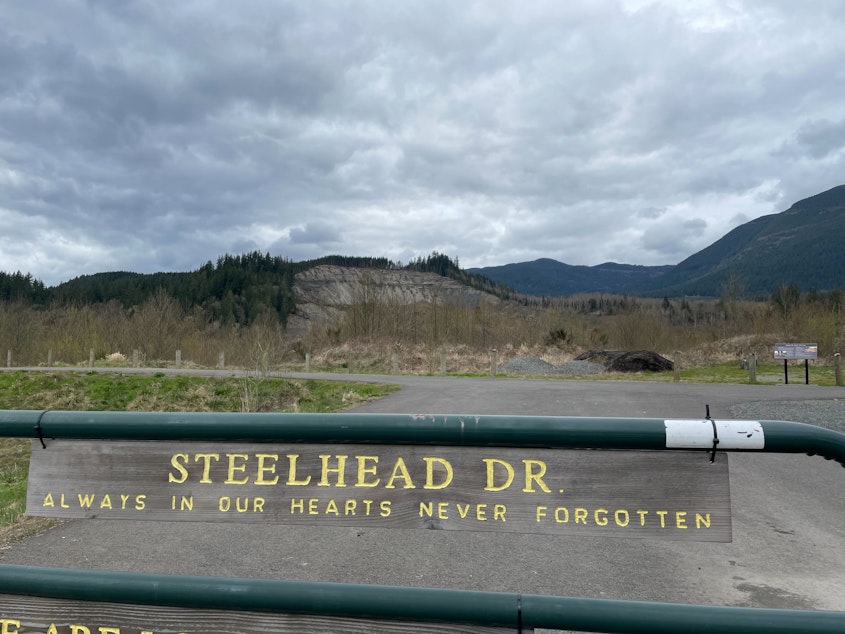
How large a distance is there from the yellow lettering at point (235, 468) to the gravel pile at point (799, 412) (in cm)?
1260

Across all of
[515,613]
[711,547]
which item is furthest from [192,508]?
[711,547]

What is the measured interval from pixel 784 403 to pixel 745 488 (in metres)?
10.1

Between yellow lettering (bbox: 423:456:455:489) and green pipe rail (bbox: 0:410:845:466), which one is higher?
green pipe rail (bbox: 0:410:845:466)

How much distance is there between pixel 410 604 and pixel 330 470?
0.39 metres

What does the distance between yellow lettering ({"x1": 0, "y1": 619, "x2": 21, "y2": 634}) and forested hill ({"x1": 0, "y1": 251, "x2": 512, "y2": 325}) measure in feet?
354

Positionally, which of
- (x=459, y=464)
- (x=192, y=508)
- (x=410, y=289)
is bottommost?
(x=192, y=508)

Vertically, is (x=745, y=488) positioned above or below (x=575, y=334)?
below

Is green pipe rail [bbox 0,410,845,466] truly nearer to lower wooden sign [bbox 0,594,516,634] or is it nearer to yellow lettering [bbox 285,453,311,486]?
yellow lettering [bbox 285,453,311,486]

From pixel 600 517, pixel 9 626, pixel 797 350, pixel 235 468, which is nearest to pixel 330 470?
pixel 235 468

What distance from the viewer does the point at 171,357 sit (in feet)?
Result: 172

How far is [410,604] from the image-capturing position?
1.40m

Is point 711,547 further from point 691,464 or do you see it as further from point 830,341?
point 830,341

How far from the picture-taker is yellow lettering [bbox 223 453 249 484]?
1.65 metres

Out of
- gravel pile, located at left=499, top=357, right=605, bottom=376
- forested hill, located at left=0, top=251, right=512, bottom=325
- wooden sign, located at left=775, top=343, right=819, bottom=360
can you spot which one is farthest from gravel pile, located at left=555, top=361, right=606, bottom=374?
forested hill, located at left=0, top=251, right=512, bottom=325
